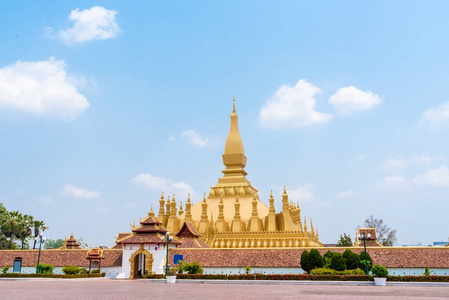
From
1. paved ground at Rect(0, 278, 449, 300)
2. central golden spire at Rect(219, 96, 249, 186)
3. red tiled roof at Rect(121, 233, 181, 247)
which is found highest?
central golden spire at Rect(219, 96, 249, 186)

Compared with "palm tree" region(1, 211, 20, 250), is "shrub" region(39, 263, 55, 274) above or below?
below

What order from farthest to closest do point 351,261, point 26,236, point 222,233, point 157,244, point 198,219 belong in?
1. point 26,236
2. point 198,219
3. point 222,233
4. point 157,244
5. point 351,261

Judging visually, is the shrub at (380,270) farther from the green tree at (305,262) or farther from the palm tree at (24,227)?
the palm tree at (24,227)

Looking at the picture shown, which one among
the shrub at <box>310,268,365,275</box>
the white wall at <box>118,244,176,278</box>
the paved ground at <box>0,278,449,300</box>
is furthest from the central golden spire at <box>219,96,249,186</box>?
the paved ground at <box>0,278,449,300</box>

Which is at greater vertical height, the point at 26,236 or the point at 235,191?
the point at 235,191

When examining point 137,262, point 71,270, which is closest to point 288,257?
point 137,262

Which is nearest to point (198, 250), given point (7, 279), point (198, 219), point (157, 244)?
point (157, 244)

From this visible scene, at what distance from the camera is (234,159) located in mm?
50812

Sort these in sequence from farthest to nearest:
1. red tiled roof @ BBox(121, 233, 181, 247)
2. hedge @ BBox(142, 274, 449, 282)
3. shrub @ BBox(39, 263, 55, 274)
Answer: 1. shrub @ BBox(39, 263, 55, 274)
2. red tiled roof @ BBox(121, 233, 181, 247)
3. hedge @ BBox(142, 274, 449, 282)

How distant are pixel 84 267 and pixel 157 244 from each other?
8.22 m

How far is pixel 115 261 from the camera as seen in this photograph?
36.4 meters

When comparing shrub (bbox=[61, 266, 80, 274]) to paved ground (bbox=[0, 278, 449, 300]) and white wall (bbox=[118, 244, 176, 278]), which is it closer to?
white wall (bbox=[118, 244, 176, 278])

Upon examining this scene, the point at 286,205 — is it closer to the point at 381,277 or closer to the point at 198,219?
the point at 198,219

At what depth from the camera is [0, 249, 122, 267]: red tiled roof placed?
36500 millimetres
